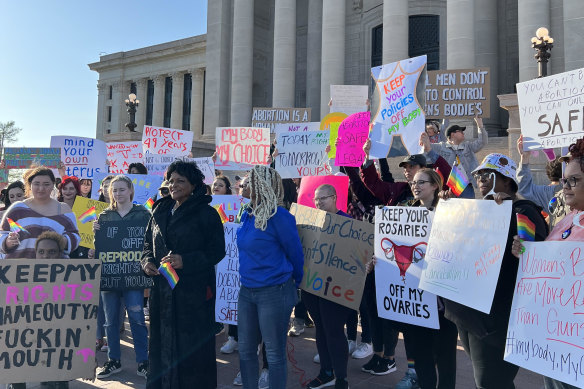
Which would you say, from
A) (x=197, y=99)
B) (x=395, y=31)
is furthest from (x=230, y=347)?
(x=197, y=99)

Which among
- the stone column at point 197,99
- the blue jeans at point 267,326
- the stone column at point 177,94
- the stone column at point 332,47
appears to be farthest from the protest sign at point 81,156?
the stone column at point 177,94

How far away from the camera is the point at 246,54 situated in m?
27.0

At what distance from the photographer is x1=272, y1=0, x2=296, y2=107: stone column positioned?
25.0 metres

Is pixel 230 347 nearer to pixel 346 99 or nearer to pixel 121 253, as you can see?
pixel 121 253

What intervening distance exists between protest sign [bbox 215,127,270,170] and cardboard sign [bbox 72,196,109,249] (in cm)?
384

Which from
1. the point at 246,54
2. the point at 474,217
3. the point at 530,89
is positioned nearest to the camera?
the point at 474,217

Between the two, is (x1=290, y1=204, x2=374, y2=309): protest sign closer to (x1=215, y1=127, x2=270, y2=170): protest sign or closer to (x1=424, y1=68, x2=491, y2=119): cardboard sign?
(x1=215, y1=127, x2=270, y2=170): protest sign

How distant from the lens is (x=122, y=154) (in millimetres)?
11906

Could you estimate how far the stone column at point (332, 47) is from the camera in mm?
23234

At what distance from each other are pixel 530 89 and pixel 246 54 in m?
23.0

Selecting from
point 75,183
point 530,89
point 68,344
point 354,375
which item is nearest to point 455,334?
point 354,375

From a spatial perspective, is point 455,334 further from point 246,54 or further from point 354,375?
point 246,54

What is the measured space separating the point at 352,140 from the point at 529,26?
14849mm

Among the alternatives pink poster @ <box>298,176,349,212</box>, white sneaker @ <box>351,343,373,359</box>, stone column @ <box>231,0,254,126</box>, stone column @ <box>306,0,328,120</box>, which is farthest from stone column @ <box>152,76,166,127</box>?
white sneaker @ <box>351,343,373,359</box>
